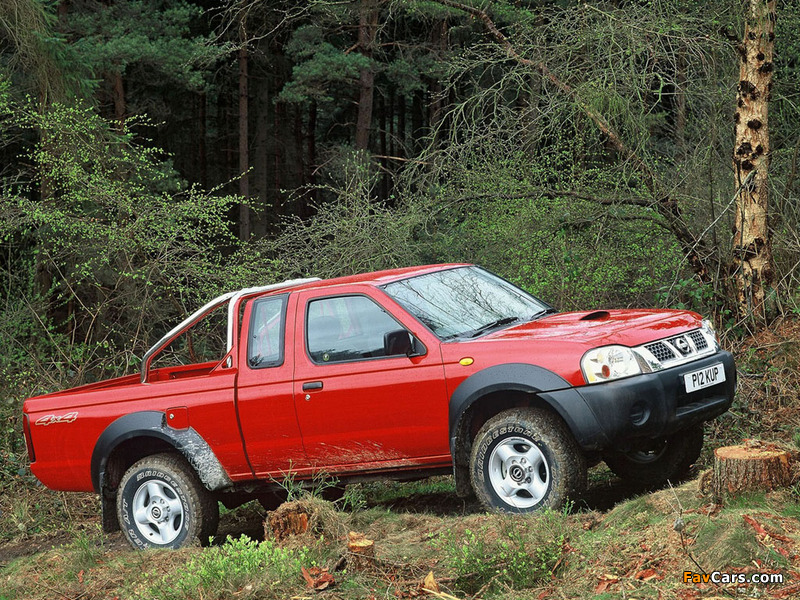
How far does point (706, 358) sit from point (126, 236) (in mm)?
9031

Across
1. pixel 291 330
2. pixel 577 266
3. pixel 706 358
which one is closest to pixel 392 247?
pixel 577 266

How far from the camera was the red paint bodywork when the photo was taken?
633 centimetres

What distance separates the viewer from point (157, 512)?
7.43 meters

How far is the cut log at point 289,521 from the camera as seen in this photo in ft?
19.9

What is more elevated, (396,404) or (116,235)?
(116,235)

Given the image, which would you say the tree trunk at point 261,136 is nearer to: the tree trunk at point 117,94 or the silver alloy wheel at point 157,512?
the tree trunk at point 117,94

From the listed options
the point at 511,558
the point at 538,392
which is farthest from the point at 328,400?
the point at 511,558

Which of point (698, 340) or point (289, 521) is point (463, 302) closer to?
point (698, 340)

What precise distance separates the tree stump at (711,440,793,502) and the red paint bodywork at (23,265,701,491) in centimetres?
96

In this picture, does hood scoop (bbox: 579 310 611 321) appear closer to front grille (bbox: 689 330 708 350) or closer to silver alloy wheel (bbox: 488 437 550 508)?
front grille (bbox: 689 330 708 350)

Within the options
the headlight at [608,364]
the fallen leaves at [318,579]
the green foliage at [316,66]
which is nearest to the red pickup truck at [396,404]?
the headlight at [608,364]

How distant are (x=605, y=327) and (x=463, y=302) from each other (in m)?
1.15

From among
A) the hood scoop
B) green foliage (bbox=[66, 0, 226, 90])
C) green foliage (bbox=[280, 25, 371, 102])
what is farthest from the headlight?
green foliage (bbox=[280, 25, 371, 102])

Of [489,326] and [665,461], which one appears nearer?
[489,326]
